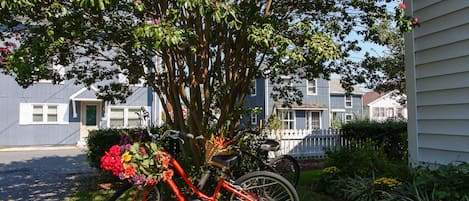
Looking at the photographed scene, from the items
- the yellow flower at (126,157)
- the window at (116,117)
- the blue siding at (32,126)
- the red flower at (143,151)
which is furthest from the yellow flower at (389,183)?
the blue siding at (32,126)

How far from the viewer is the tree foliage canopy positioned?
3422 millimetres

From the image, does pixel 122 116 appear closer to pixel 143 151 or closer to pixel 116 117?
pixel 116 117

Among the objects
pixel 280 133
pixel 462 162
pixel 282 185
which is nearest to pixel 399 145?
pixel 280 133

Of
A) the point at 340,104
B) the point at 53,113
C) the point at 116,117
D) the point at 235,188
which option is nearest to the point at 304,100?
the point at 340,104

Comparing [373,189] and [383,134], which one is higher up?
[383,134]

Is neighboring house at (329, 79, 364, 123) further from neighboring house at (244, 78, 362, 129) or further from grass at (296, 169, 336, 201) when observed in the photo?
grass at (296, 169, 336, 201)

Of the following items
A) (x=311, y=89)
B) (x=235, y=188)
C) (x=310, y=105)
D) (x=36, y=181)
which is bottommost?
(x=36, y=181)

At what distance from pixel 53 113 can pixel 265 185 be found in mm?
16929

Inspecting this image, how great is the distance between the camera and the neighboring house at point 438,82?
3.56m

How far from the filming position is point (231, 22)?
3.47 metres

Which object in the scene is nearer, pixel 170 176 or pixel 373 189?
pixel 170 176

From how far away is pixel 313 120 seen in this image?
918 inches

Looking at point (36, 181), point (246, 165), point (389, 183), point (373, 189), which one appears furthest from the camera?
point (36, 181)

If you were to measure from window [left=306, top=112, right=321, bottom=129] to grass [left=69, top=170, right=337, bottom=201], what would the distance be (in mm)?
16250
